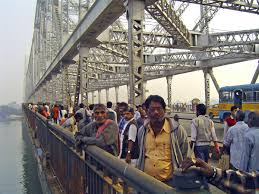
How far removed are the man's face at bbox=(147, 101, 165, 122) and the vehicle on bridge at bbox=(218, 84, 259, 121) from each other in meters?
16.2

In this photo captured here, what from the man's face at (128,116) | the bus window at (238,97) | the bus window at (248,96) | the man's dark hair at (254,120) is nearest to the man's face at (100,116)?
the man's face at (128,116)

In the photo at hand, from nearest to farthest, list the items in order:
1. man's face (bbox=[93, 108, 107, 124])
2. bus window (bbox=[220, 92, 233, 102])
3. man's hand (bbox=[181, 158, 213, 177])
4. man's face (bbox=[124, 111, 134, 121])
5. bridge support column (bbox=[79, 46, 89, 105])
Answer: man's hand (bbox=[181, 158, 213, 177]) < man's face (bbox=[93, 108, 107, 124]) < man's face (bbox=[124, 111, 134, 121]) < bridge support column (bbox=[79, 46, 89, 105]) < bus window (bbox=[220, 92, 233, 102])

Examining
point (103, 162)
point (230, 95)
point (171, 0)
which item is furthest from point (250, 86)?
point (103, 162)

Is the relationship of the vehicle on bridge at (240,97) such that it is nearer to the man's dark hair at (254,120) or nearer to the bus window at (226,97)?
the bus window at (226,97)

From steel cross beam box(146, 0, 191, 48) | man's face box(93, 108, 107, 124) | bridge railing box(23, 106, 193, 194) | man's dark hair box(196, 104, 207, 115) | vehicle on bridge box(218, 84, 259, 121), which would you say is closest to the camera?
bridge railing box(23, 106, 193, 194)

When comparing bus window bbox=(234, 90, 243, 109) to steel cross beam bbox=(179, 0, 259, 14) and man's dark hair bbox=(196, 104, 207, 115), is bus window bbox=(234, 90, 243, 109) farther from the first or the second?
man's dark hair bbox=(196, 104, 207, 115)

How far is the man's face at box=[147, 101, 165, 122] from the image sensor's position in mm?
3282

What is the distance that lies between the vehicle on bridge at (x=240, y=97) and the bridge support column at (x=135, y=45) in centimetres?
1010

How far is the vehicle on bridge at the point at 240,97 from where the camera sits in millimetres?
19953

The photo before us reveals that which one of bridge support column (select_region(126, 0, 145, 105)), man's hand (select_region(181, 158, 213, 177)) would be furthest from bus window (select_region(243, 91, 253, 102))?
man's hand (select_region(181, 158, 213, 177))

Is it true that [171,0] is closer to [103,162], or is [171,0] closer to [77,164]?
[77,164]

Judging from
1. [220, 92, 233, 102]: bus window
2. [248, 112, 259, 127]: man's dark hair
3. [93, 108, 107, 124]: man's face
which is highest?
[220, 92, 233, 102]: bus window

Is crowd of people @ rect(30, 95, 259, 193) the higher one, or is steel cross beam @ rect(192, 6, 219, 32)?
steel cross beam @ rect(192, 6, 219, 32)

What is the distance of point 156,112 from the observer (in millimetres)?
3314
